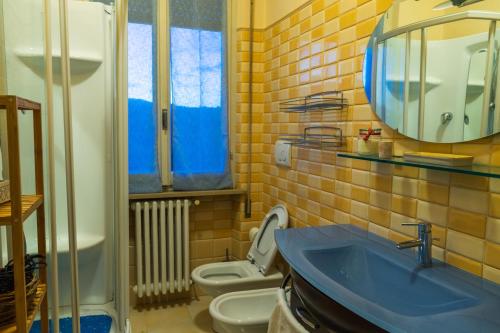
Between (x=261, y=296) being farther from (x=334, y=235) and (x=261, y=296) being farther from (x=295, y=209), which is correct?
(x=334, y=235)

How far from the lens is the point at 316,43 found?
6.55ft

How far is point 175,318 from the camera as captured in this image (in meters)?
2.60

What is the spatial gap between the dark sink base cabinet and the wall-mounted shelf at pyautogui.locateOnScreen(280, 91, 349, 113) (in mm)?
871

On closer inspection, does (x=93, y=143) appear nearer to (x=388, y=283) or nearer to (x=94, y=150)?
(x=94, y=150)

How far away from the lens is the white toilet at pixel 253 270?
222 cm

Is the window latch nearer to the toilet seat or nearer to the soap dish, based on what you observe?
the toilet seat

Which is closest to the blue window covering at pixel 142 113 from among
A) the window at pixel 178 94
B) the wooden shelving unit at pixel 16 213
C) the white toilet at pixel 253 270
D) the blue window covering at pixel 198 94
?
the window at pixel 178 94

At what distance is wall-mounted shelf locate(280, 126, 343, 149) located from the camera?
185 cm

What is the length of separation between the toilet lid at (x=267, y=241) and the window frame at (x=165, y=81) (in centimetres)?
66

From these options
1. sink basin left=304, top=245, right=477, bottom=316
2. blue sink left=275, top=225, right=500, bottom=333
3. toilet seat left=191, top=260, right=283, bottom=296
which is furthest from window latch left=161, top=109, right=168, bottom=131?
sink basin left=304, top=245, right=477, bottom=316

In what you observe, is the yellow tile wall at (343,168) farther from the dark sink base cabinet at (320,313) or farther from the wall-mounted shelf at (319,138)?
the dark sink base cabinet at (320,313)

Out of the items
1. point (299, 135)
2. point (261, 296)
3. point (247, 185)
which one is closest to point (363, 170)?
point (299, 135)

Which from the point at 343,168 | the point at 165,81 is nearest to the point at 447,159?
the point at 343,168

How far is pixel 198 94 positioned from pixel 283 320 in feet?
5.72
